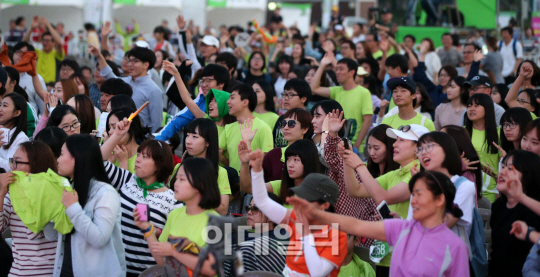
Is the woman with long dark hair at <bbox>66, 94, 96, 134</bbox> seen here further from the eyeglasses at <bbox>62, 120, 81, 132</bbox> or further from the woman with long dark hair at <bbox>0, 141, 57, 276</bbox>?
the woman with long dark hair at <bbox>0, 141, 57, 276</bbox>

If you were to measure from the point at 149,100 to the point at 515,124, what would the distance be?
3762 millimetres

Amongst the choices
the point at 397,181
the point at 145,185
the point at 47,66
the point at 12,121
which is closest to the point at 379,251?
the point at 397,181

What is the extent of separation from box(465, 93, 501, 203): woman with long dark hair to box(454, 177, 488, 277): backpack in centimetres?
180

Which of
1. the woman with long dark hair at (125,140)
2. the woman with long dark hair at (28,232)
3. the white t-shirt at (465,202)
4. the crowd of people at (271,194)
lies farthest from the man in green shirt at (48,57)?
the white t-shirt at (465,202)

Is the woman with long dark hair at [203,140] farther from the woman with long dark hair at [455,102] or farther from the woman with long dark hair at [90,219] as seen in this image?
the woman with long dark hair at [455,102]

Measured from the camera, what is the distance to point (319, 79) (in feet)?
24.1

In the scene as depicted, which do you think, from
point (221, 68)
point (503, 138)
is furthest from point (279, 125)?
point (503, 138)

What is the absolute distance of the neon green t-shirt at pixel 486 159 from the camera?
5145 millimetres

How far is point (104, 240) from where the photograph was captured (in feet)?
11.0

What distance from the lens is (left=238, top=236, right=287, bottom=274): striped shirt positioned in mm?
3863

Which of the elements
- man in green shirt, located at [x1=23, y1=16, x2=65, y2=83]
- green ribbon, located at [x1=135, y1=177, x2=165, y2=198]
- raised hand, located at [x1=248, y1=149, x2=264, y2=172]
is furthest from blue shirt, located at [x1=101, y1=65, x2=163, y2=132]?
man in green shirt, located at [x1=23, y1=16, x2=65, y2=83]

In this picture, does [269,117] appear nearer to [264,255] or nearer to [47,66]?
[264,255]

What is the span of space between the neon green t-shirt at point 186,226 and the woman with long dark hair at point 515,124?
2.76m

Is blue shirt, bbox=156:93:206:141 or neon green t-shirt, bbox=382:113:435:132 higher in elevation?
neon green t-shirt, bbox=382:113:435:132
